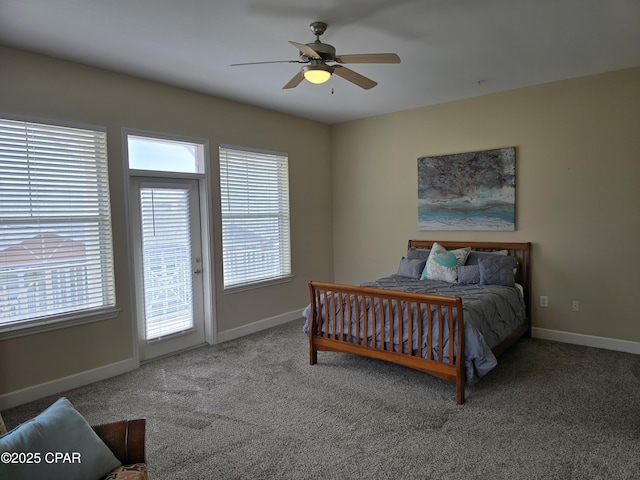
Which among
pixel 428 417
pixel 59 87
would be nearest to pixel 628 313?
pixel 428 417

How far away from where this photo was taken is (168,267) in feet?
13.6

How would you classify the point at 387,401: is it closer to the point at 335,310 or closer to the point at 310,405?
the point at 310,405

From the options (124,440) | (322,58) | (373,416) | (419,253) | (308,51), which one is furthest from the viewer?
(419,253)

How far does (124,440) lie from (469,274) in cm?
359

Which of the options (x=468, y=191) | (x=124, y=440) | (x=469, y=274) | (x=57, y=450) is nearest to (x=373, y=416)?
(x=124, y=440)

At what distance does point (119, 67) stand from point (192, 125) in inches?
35.0

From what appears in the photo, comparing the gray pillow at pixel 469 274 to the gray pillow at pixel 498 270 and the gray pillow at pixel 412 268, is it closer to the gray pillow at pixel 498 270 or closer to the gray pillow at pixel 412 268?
the gray pillow at pixel 498 270

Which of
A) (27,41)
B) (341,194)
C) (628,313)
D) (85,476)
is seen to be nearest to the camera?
(85,476)

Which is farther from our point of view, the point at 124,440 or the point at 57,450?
the point at 124,440

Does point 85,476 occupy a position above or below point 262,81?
below

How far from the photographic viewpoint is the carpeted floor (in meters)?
2.27

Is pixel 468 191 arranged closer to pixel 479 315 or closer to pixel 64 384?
pixel 479 315

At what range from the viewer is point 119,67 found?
354 cm

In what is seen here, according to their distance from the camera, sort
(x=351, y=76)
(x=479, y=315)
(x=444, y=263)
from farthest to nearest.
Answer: (x=444, y=263) → (x=479, y=315) → (x=351, y=76)
